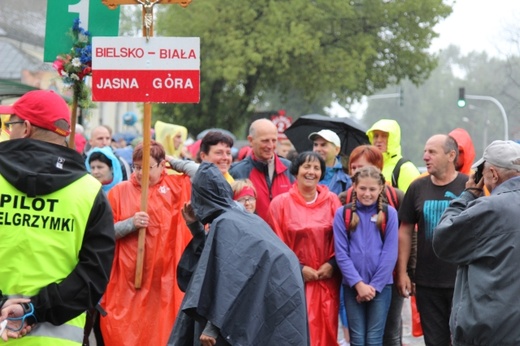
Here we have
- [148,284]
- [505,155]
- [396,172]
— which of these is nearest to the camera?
[505,155]

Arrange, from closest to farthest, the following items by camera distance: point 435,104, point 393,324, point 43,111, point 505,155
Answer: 1. point 43,111
2. point 505,155
3. point 393,324
4. point 435,104

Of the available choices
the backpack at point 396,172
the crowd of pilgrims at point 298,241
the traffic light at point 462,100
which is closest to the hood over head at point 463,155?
the crowd of pilgrims at point 298,241

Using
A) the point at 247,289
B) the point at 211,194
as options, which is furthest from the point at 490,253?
the point at 211,194

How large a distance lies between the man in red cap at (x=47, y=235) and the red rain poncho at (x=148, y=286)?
126 inches

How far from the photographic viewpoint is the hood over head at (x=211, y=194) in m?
6.52

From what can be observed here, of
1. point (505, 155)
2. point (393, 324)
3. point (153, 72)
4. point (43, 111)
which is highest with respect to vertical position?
point (153, 72)

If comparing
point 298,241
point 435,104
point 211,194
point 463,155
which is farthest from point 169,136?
point 435,104

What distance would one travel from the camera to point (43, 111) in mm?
5293

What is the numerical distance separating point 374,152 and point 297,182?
94cm

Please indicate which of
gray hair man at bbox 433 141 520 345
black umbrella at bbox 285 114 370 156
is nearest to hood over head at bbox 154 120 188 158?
black umbrella at bbox 285 114 370 156

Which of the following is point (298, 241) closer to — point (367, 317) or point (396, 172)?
point (367, 317)

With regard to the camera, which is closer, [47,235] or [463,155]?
[47,235]

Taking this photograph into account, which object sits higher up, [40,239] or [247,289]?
[40,239]

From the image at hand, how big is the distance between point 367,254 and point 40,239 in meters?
4.22
